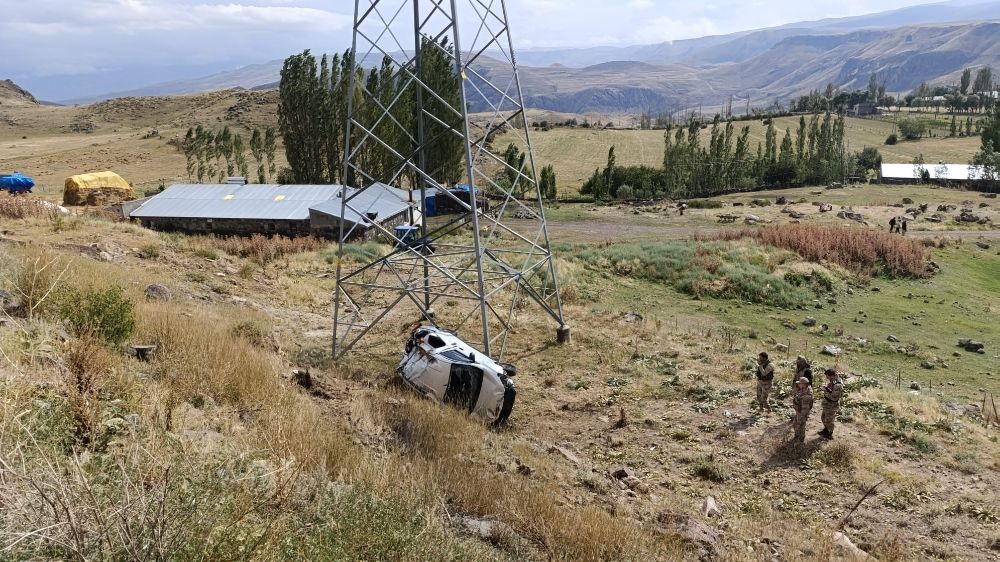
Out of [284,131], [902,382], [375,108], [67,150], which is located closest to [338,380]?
[902,382]

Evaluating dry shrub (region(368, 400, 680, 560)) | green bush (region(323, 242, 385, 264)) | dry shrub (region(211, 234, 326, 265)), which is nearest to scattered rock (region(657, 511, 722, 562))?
dry shrub (region(368, 400, 680, 560))

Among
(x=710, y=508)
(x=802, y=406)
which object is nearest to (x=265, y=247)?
(x=802, y=406)

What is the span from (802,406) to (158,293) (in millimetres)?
15892

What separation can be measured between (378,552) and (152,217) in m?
36.4

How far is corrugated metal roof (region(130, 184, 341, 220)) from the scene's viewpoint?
117 ft

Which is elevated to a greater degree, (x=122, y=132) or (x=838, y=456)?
(x=122, y=132)

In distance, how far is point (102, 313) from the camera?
400 inches

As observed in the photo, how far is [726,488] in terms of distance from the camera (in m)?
10.4

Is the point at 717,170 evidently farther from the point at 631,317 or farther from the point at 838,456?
the point at 838,456

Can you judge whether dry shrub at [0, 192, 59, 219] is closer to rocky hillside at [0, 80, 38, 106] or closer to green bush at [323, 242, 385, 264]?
green bush at [323, 242, 385, 264]

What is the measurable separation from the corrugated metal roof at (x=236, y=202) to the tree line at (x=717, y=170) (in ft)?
117

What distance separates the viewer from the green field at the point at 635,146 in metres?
91.6

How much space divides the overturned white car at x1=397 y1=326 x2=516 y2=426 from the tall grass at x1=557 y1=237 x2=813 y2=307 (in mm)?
16547

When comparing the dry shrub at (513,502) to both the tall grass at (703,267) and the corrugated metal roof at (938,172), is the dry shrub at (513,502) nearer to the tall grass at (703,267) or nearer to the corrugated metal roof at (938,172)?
the tall grass at (703,267)
